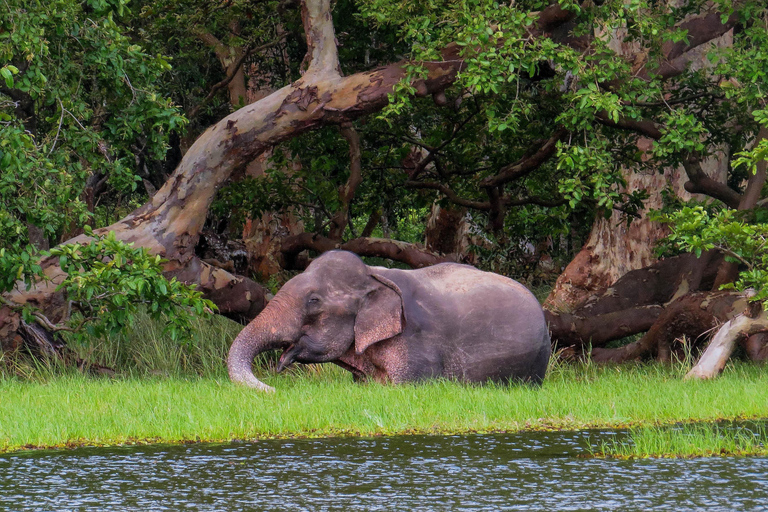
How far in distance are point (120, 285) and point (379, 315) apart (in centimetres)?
255

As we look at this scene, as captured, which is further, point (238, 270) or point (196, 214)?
point (238, 270)

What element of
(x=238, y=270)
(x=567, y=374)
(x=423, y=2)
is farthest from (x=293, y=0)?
(x=567, y=374)

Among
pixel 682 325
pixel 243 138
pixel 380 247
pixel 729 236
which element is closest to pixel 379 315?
pixel 729 236

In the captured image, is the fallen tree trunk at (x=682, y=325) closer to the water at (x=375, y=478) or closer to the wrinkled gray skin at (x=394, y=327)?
the wrinkled gray skin at (x=394, y=327)

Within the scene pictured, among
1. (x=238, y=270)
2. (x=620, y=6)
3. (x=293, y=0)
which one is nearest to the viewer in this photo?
(x=620, y=6)

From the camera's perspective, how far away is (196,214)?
523 inches

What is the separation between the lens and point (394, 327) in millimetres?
9906

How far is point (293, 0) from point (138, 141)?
19.6 ft

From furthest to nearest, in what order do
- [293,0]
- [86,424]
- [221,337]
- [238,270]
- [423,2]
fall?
[238,270], [293,0], [221,337], [423,2], [86,424]

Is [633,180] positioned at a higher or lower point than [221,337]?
higher

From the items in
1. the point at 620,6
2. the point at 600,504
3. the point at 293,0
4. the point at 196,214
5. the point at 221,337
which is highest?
the point at 293,0

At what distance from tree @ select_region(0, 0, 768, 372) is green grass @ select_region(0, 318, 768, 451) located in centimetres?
245

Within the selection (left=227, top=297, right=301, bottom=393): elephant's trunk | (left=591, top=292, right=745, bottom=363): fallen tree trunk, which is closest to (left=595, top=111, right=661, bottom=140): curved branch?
(left=591, top=292, right=745, bottom=363): fallen tree trunk

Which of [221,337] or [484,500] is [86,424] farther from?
[221,337]
